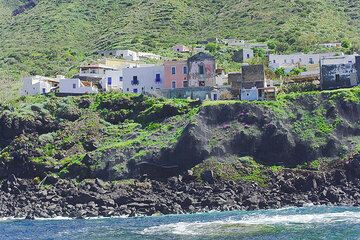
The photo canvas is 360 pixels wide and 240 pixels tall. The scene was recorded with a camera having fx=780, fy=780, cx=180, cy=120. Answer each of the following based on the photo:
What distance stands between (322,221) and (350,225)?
3.83 m

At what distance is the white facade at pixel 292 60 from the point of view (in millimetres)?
116312

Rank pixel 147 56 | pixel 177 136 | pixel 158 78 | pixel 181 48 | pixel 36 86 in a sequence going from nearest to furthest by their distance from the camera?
pixel 177 136 → pixel 158 78 → pixel 36 86 → pixel 147 56 → pixel 181 48

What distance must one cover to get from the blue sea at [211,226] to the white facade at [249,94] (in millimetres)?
22199

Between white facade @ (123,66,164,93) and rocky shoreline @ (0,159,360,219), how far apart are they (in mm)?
23293

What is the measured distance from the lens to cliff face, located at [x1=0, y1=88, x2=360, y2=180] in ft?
282

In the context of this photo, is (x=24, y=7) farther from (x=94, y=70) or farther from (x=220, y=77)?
(x=220, y=77)

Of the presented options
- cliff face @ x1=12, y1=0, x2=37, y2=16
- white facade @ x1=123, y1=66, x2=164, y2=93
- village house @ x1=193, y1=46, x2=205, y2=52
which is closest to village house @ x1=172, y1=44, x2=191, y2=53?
village house @ x1=193, y1=46, x2=205, y2=52

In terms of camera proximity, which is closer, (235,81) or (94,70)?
(235,81)

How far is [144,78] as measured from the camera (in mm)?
104938

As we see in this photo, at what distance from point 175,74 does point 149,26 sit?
188ft

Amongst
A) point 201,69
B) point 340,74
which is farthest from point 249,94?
point 340,74

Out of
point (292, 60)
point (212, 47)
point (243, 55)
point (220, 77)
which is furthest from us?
point (212, 47)

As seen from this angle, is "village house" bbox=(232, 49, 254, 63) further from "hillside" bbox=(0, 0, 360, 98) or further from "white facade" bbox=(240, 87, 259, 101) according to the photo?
"white facade" bbox=(240, 87, 259, 101)

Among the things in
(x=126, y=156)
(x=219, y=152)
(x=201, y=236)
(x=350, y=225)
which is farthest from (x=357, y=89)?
(x=201, y=236)
